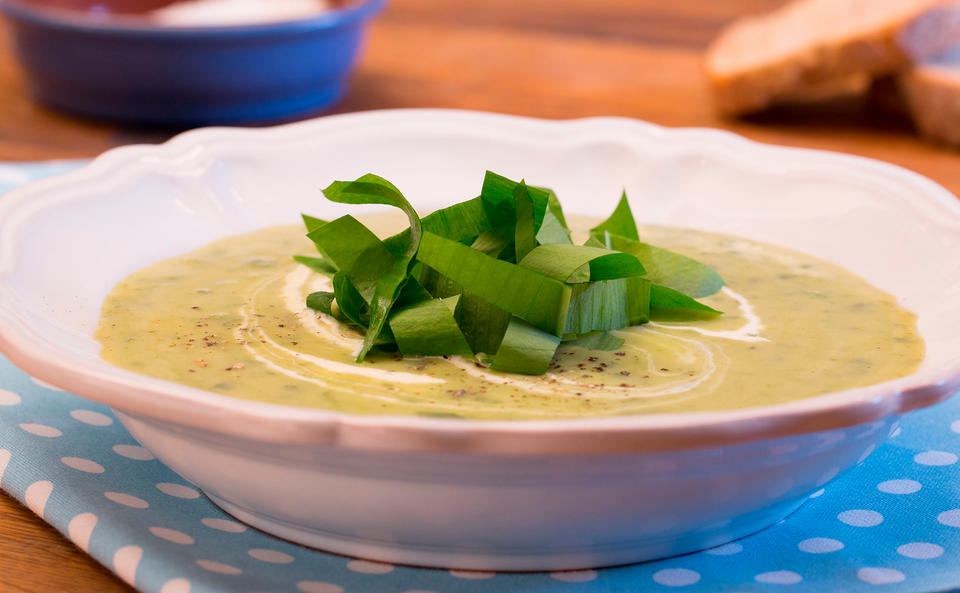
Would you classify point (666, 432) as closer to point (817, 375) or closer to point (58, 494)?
point (817, 375)

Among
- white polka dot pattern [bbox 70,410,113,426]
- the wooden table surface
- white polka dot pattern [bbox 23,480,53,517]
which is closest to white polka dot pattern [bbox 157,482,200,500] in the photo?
white polka dot pattern [bbox 23,480,53,517]

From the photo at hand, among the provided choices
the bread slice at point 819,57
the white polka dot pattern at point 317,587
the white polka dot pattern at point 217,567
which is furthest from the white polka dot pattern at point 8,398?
the bread slice at point 819,57

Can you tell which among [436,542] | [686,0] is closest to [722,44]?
[686,0]

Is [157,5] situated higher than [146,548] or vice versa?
[157,5]

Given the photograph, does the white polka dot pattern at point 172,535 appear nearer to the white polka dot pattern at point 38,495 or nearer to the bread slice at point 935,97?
the white polka dot pattern at point 38,495

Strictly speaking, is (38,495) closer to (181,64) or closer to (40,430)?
(40,430)

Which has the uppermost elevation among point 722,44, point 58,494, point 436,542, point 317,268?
point 722,44

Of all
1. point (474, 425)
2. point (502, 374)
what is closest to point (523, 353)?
point (502, 374)
